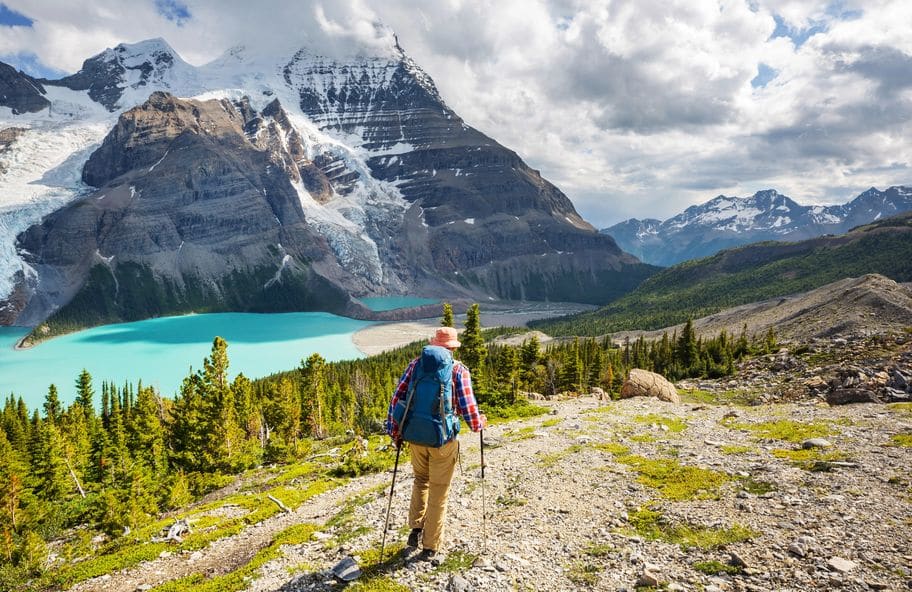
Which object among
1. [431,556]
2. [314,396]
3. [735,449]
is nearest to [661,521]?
[431,556]

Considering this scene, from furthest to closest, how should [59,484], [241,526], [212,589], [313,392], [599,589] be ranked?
Answer: [313,392] < [59,484] < [241,526] < [212,589] < [599,589]

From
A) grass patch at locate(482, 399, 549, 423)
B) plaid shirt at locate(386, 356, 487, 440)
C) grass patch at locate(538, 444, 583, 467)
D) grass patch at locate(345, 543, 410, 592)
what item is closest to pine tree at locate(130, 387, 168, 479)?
grass patch at locate(482, 399, 549, 423)

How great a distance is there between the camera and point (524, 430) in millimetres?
21828

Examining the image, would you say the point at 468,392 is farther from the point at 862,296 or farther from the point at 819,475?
the point at 862,296

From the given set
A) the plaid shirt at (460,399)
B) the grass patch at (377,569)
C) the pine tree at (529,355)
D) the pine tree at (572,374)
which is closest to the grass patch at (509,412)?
the grass patch at (377,569)

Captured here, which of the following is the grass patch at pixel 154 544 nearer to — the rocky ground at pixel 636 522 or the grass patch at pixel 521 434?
the rocky ground at pixel 636 522

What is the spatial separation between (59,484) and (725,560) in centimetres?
5198

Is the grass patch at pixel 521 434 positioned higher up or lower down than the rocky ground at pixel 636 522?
lower down

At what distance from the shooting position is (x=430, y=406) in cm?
786

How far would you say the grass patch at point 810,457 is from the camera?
12094 mm

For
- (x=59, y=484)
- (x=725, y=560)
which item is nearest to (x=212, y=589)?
(x=725, y=560)

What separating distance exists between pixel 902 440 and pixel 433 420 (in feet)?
53.5

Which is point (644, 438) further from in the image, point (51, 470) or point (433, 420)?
point (51, 470)

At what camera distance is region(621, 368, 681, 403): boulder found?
3634 centimetres
